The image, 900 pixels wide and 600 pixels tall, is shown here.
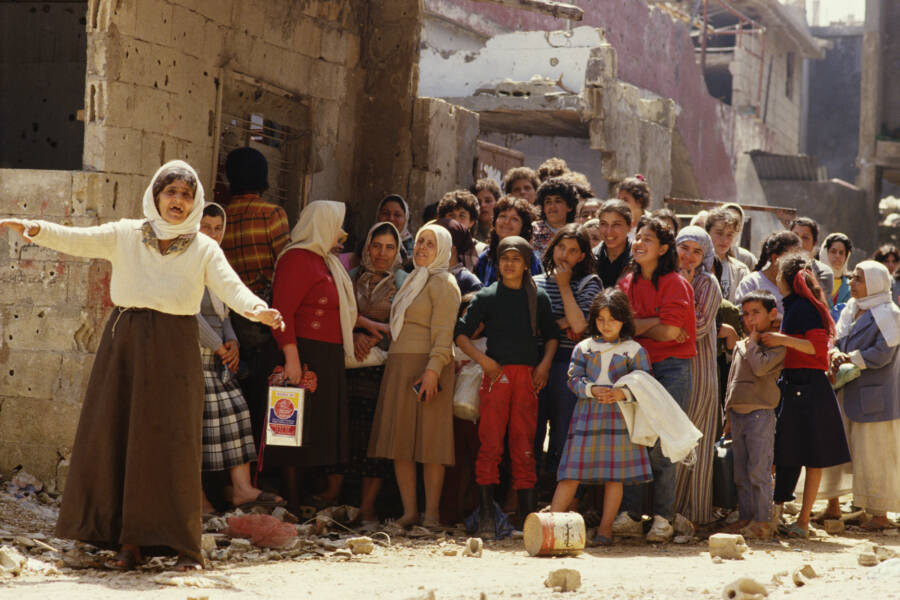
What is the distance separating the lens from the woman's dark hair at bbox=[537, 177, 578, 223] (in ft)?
24.0

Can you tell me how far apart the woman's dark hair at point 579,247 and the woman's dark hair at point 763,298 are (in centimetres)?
91

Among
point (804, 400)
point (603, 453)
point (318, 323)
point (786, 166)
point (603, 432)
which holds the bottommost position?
point (603, 453)

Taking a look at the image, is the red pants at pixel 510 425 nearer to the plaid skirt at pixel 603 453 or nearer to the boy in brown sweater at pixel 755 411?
the plaid skirt at pixel 603 453

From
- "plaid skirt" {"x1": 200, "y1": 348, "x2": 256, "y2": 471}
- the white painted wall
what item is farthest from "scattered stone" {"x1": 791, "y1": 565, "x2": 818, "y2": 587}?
the white painted wall

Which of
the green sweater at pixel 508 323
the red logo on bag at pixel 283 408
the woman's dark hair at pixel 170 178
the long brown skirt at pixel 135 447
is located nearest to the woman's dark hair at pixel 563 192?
the green sweater at pixel 508 323

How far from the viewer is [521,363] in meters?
6.37

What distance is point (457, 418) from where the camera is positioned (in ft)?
22.2

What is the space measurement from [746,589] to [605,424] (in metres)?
1.84

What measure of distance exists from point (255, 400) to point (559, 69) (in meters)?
8.83

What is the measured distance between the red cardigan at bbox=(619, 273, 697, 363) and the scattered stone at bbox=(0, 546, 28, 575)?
10.9 ft

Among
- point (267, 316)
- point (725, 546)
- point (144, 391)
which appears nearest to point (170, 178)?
point (267, 316)

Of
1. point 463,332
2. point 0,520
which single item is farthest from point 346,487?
point 0,520

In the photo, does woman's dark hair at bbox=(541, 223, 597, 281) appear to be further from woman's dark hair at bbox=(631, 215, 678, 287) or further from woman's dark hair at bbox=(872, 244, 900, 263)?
woman's dark hair at bbox=(872, 244, 900, 263)

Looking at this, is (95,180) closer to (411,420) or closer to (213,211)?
(213,211)
